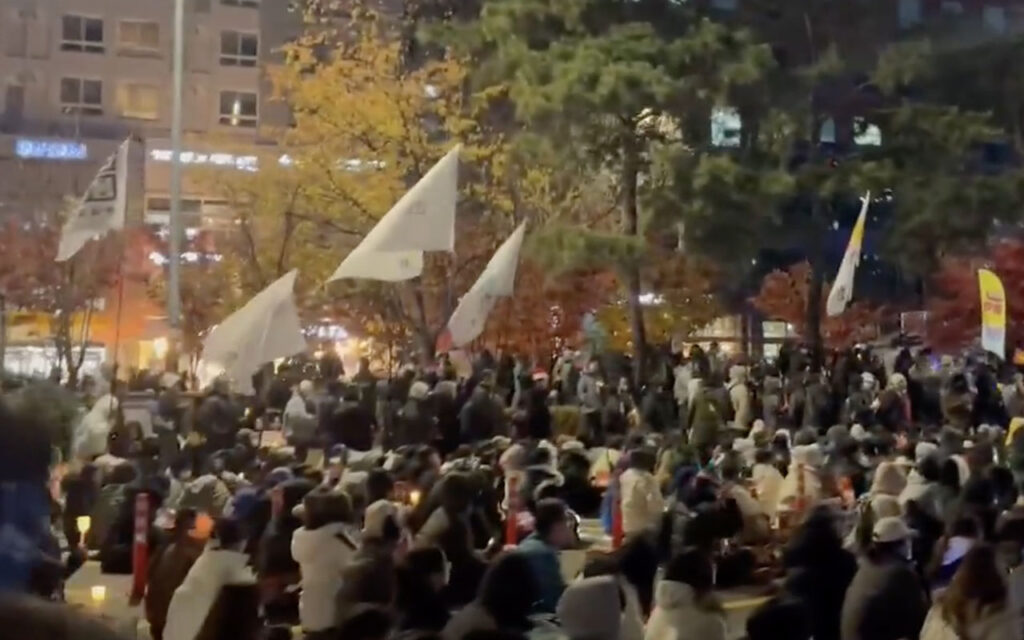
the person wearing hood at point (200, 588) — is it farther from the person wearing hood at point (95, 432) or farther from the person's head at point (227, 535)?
the person wearing hood at point (95, 432)

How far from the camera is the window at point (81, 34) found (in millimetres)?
53344

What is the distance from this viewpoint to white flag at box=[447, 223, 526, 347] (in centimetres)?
1617

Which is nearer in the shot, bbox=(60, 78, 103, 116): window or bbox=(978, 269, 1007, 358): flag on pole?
bbox=(978, 269, 1007, 358): flag on pole

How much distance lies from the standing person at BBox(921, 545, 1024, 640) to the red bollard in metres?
6.63

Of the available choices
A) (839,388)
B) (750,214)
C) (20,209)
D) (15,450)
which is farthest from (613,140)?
(20,209)

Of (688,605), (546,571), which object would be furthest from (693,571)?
(546,571)

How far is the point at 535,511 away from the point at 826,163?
2115 centimetres

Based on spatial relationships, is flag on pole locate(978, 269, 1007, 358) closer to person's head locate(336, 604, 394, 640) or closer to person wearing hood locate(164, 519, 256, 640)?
person wearing hood locate(164, 519, 256, 640)

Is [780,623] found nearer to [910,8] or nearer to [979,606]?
[979,606]

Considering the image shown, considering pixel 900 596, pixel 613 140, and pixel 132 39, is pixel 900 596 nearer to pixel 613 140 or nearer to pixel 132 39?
pixel 613 140

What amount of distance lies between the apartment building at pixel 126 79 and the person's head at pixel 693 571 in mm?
44329

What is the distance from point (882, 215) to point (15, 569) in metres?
34.7

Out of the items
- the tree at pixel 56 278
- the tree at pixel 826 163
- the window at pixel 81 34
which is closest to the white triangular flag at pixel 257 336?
the tree at pixel 826 163

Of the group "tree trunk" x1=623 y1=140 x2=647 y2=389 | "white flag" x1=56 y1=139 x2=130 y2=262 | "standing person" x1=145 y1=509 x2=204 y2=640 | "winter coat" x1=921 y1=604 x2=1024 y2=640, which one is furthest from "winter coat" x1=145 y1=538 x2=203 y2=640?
"tree trunk" x1=623 y1=140 x2=647 y2=389
